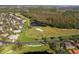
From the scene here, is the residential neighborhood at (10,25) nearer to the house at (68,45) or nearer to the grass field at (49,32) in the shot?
the grass field at (49,32)

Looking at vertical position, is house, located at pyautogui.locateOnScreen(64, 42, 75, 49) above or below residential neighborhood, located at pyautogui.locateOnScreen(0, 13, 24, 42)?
below

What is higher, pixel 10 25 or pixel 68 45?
pixel 10 25

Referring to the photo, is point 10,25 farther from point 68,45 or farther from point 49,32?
point 68,45

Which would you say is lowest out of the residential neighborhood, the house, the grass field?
the house

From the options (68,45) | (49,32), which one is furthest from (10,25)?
(68,45)

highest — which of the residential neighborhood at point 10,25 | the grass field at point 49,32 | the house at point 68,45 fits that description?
the residential neighborhood at point 10,25

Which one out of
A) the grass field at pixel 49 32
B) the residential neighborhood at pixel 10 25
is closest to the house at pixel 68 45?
the grass field at pixel 49 32

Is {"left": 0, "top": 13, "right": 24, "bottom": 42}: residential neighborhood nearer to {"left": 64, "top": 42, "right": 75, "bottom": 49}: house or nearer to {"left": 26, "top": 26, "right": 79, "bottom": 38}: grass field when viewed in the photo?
{"left": 26, "top": 26, "right": 79, "bottom": 38}: grass field

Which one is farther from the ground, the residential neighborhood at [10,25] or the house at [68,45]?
the residential neighborhood at [10,25]

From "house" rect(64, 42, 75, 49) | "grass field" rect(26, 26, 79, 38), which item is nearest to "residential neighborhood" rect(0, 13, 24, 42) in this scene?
"grass field" rect(26, 26, 79, 38)
